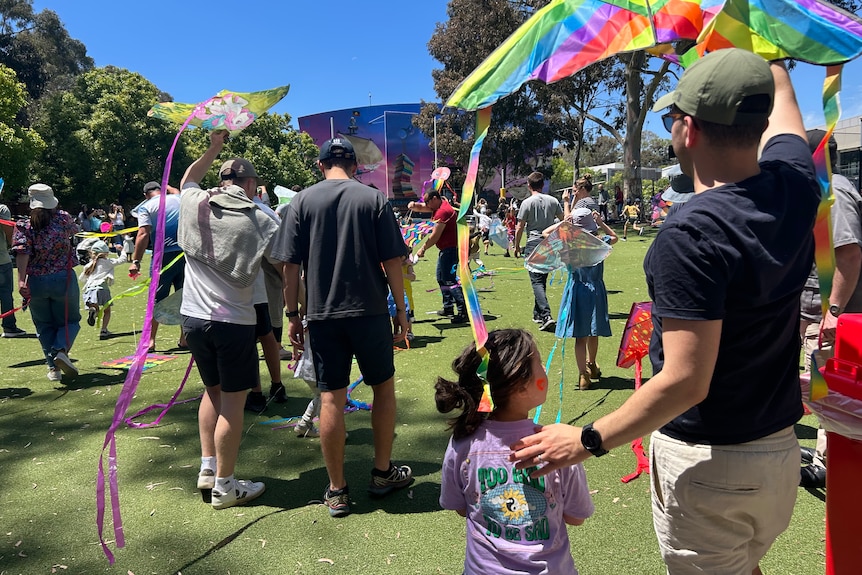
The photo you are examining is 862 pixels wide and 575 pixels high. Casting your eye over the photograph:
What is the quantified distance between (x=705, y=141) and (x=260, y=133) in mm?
48428

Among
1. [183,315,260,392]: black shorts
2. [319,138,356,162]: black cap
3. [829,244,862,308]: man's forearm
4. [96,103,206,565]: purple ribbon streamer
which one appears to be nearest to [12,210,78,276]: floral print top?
[96,103,206,565]: purple ribbon streamer

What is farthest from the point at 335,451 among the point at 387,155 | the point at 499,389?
the point at 387,155

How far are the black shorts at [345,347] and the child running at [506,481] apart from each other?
130 cm

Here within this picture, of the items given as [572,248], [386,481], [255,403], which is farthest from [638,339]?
[255,403]

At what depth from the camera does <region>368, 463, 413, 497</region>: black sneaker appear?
3361mm

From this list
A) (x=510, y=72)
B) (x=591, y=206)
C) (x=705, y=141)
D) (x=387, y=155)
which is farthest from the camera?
(x=387, y=155)

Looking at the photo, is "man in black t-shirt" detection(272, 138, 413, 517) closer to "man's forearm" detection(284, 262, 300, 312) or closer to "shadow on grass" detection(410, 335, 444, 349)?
"man's forearm" detection(284, 262, 300, 312)

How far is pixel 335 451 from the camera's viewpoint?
3188 millimetres

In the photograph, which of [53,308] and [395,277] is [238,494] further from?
[53,308]

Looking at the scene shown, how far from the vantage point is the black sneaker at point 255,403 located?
4.91 metres

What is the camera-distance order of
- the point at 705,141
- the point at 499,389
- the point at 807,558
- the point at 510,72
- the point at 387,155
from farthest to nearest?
the point at 387,155 < the point at 807,558 < the point at 510,72 < the point at 499,389 < the point at 705,141

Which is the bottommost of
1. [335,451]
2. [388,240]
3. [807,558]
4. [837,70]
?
[807,558]

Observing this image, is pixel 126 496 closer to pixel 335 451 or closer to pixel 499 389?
pixel 335 451

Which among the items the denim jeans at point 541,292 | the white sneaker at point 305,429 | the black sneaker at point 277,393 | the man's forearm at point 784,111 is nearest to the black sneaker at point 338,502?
the white sneaker at point 305,429
